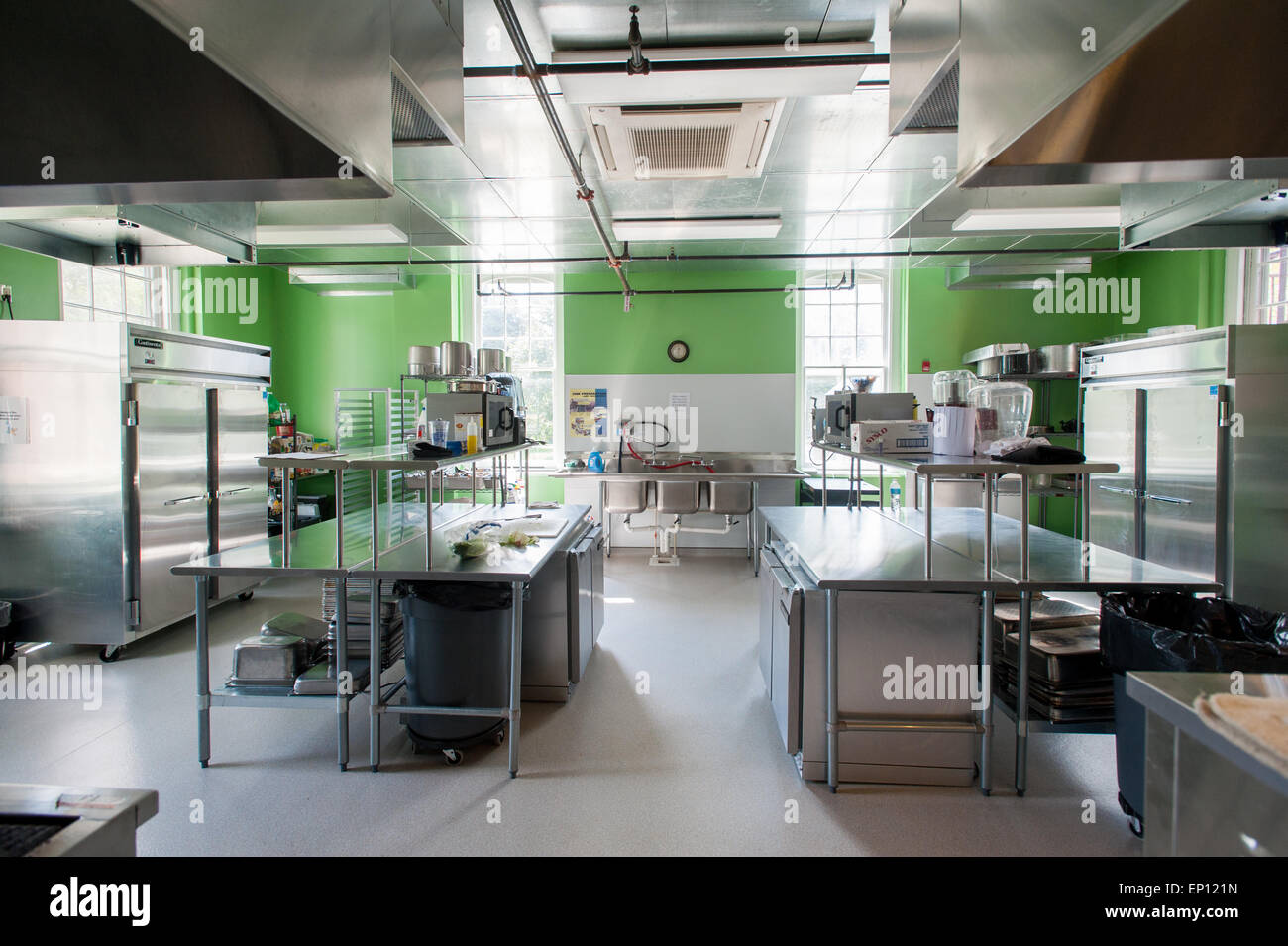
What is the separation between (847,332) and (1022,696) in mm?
6157

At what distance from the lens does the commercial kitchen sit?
46.8 inches

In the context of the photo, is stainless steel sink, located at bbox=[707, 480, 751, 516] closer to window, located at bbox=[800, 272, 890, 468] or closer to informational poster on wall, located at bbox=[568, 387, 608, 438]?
informational poster on wall, located at bbox=[568, 387, 608, 438]

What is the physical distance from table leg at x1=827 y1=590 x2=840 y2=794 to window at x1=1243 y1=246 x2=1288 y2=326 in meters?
5.31

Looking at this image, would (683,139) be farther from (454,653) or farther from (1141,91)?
(454,653)

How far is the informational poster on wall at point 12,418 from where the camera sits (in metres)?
3.75

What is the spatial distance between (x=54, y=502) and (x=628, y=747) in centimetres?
369

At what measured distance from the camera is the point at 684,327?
771 centimetres

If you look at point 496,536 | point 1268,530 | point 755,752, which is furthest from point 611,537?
point 1268,530

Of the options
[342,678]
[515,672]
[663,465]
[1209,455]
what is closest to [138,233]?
[342,678]

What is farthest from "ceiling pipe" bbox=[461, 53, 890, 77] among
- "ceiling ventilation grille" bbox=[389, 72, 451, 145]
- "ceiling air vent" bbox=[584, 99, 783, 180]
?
"ceiling ventilation grille" bbox=[389, 72, 451, 145]

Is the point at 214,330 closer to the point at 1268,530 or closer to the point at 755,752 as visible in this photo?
the point at 755,752

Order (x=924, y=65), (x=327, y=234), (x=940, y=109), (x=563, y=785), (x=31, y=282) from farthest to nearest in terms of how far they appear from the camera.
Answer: (x=327, y=234), (x=31, y=282), (x=563, y=785), (x=940, y=109), (x=924, y=65)

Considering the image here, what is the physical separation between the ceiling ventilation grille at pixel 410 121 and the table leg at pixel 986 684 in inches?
96.6
